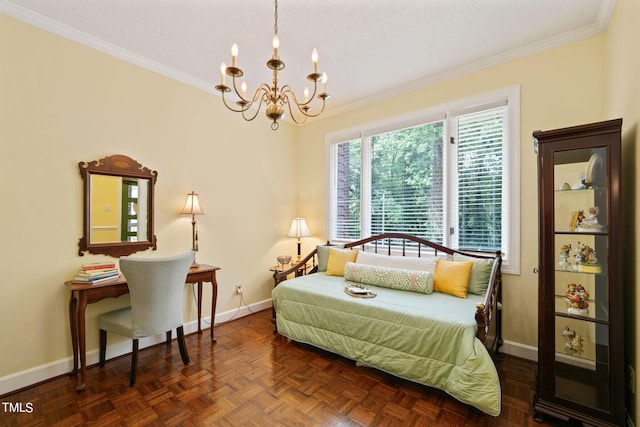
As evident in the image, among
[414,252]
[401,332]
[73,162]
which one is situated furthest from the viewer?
[414,252]

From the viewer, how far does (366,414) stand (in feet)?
5.96

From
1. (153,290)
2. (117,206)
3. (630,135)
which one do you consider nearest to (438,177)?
(630,135)

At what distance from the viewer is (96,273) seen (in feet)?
7.41

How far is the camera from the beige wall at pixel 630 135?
5.12 feet

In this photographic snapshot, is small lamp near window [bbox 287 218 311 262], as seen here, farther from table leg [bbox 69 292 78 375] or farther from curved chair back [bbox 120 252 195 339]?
table leg [bbox 69 292 78 375]

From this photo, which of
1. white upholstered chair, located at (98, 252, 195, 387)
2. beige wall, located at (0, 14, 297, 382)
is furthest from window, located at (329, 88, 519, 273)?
white upholstered chair, located at (98, 252, 195, 387)

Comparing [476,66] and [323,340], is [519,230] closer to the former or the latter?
[476,66]

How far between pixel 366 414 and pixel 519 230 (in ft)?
6.48

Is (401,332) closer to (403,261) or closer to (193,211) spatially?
(403,261)

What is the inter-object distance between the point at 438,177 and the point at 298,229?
1.86 metres

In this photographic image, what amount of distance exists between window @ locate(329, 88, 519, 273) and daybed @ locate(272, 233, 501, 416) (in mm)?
216

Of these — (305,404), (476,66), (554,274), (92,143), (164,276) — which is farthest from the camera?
(476,66)

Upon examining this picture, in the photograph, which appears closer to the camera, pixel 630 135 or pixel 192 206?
pixel 630 135

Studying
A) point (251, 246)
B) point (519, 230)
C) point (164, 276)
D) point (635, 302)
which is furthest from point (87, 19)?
point (635, 302)
